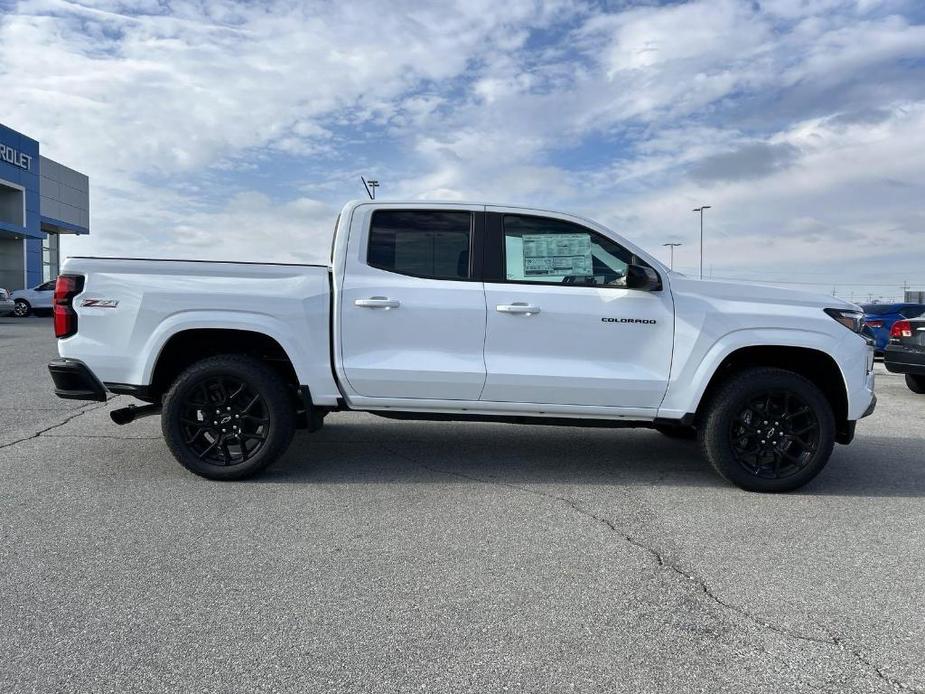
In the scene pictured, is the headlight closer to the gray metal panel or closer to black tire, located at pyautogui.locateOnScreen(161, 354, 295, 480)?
black tire, located at pyautogui.locateOnScreen(161, 354, 295, 480)

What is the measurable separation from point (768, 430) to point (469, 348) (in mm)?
2144

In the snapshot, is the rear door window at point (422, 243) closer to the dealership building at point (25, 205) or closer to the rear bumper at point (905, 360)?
the rear bumper at point (905, 360)

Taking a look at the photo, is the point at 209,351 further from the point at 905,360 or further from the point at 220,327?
the point at 905,360

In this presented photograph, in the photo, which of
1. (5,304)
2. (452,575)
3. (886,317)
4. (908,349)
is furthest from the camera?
(5,304)

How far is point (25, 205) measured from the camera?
39875 mm

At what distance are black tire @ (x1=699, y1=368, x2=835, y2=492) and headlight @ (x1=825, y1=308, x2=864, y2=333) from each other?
50cm

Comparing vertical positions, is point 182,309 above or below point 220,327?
above

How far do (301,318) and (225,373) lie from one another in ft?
2.10

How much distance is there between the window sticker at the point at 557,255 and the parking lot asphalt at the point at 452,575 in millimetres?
1497

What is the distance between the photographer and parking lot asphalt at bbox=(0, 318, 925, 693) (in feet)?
8.37

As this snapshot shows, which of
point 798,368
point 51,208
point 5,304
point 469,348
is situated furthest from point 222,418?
point 51,208

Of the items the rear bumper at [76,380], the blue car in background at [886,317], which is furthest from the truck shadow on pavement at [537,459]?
the blue car in background at [886,317]

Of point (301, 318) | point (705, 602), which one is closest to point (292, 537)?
point (301, 318)

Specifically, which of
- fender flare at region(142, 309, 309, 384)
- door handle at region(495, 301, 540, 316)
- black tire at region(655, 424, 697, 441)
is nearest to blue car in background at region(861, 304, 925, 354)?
black tire at region(655, 424, 697, 441)
